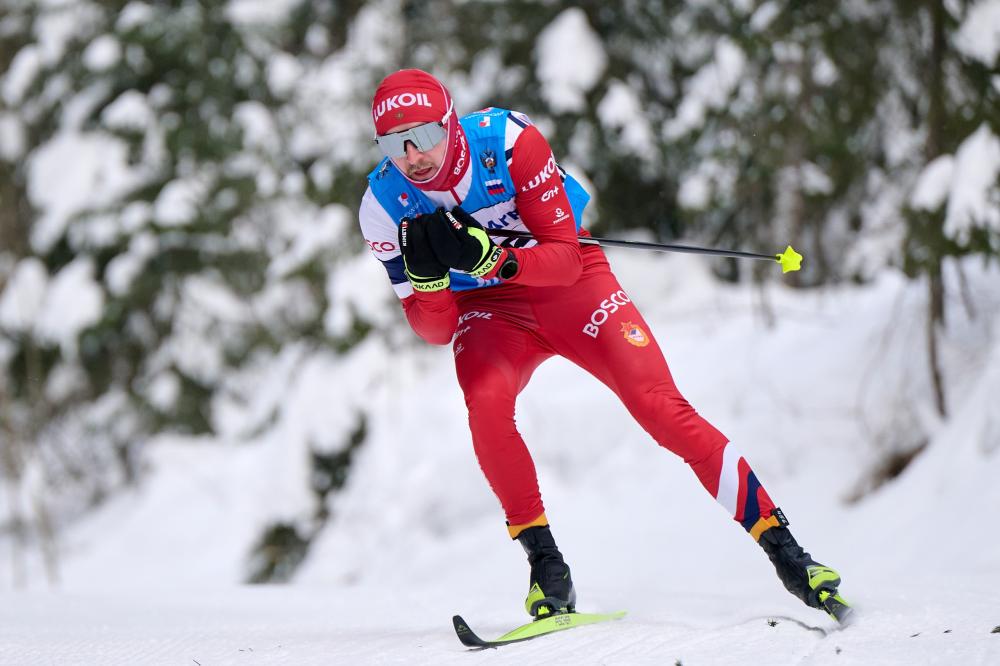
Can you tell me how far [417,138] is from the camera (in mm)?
3145

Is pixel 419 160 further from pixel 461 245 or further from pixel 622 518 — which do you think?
pixel 622 518

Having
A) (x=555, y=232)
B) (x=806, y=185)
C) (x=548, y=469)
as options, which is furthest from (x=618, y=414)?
(x=555, y=232)

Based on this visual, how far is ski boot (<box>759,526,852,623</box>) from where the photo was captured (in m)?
3.01

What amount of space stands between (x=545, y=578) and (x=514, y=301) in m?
0.89

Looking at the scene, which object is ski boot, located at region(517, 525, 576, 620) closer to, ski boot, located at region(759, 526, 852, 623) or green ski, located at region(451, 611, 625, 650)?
green ski, located at region(451, 611, 625, 650)

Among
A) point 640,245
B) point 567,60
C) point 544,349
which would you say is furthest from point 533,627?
point 567,60

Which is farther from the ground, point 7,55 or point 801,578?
point 7,55

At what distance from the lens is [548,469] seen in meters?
8.64

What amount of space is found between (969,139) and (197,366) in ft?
34.0

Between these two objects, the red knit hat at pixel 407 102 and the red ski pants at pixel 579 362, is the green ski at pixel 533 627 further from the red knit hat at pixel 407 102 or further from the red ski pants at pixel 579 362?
the red knit hat at pixel 407 102

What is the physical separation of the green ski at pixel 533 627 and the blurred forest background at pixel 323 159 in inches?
135

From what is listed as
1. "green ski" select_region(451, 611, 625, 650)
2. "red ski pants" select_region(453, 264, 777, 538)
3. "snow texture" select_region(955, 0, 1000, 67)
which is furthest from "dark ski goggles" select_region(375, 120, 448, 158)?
"snow texture" select_region(955, 0, 1000, 67)

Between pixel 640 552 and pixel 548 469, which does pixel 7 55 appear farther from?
pixel 640 552

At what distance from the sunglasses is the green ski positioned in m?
1.35
